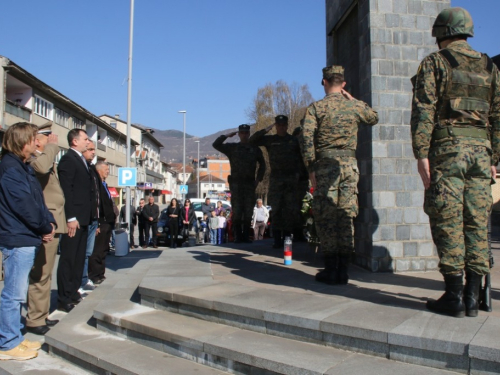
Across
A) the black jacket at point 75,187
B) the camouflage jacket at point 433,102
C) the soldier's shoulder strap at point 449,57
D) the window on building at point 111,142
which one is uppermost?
the window on building at point 111,142

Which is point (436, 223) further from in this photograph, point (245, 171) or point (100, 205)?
point (245, 171)

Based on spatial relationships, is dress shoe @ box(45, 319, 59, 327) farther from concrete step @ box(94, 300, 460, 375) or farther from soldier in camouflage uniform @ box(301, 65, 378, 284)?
soldier in camouflage uniform @ box(301, 65, 378, 284)

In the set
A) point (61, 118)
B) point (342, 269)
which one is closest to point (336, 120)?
point (342, 269)

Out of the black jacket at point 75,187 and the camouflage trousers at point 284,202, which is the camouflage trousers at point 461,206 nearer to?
the black jacket at point 75,187

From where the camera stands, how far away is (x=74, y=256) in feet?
18.7

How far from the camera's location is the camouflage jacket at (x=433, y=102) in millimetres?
3393

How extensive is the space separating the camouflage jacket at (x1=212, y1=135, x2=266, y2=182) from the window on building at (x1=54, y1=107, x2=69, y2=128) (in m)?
30.4

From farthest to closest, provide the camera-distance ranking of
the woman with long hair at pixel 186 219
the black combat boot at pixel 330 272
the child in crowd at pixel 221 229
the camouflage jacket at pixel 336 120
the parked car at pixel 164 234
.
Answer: the woman with long hair at pixel 186 219 → the parked car at pixel 164 234 → the child in crowd at pixel 221 229 → the camouflage jacket at pixel 336 120 → the black combat boot at pixel 330 272

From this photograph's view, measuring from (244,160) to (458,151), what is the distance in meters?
6.13

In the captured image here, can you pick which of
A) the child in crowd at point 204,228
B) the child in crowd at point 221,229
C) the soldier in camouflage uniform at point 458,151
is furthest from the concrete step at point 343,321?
the child in crowd at point 204,228

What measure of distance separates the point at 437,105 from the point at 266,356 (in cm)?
217

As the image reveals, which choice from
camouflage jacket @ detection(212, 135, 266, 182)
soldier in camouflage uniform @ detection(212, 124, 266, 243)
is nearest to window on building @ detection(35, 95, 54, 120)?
soldier in camouflage uniform @ detection(212, 124, 266, 243)

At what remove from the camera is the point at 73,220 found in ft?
18.2

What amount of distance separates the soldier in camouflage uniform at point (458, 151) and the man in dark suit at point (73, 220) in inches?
158
